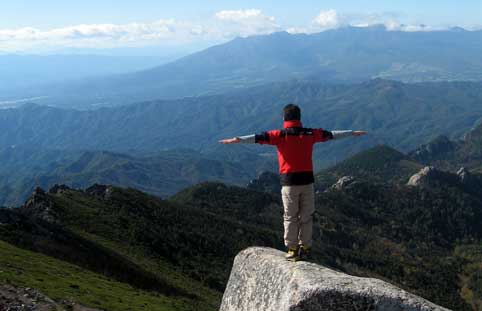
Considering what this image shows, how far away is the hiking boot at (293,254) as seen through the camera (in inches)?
842

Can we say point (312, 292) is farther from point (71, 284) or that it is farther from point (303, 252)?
point (71, 284)

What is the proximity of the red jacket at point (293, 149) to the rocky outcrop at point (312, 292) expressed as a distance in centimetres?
361

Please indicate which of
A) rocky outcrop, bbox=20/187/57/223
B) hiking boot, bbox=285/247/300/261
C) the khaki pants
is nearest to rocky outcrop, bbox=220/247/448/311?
hiking boot, bbox=285/247/300/261

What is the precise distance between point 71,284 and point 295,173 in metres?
27.6

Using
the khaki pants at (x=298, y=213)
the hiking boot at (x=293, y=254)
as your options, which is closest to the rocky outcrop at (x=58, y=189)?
the khaki pants at (x=298, y=213)

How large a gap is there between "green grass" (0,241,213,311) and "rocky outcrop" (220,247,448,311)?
19382mm

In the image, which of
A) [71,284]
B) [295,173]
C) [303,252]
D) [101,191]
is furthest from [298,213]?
[101,191]

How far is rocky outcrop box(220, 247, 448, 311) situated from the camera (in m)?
17.8

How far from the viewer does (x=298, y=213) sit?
2195cm

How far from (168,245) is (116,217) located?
11.9 m

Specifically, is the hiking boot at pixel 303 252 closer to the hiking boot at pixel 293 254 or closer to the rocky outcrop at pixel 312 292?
the hiking boot at pixel 293 254

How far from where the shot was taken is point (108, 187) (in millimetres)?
119625

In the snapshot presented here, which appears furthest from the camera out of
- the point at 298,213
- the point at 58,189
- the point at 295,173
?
the point at 58,189

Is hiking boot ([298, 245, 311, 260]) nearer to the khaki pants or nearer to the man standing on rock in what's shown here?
the man standing on rock
